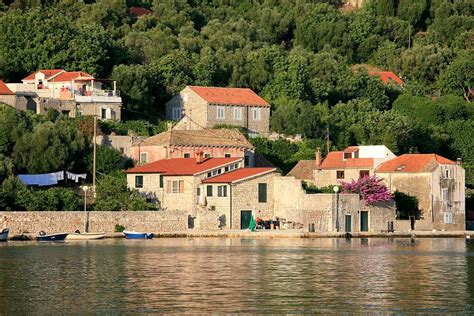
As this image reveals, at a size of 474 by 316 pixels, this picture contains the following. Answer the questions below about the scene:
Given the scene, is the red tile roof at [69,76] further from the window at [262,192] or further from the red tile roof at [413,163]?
the red tile roof at [413,163]

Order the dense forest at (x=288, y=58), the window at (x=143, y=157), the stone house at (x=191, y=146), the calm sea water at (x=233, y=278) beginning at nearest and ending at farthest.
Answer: the calm sea water at (x=233, y=278) → the stone house at (x=191, y=146) → the window at (x=143, y=157) → the dense forest at (x=288, y=58)

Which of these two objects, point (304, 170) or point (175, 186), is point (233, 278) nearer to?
point (175, 186)

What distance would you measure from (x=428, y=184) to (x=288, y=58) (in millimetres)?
30154

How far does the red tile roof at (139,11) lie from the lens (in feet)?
446

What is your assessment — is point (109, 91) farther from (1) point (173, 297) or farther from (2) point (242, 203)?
(1) point (173, 297)

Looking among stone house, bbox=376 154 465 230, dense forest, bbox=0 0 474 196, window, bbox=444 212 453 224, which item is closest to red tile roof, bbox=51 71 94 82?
dense forest, bbox=0 0 474 196

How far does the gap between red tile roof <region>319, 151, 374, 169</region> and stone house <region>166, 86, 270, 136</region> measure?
41.4ft

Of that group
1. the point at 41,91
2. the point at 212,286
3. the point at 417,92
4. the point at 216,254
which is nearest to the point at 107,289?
the point at 212,286

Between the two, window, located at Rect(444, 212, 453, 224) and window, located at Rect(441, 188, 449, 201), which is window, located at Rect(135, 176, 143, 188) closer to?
window, located at Rect(441, 188, 449, 201)

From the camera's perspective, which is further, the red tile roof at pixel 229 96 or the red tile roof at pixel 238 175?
the red tile roof at pixel 229 96

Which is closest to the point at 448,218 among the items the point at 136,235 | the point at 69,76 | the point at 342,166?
the point at 342,166

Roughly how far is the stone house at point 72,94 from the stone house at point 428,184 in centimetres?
2063

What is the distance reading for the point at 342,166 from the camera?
8619 cm

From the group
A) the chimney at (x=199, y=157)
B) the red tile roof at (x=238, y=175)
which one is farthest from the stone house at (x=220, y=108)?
the red tile roof at (x=238, y=175)
